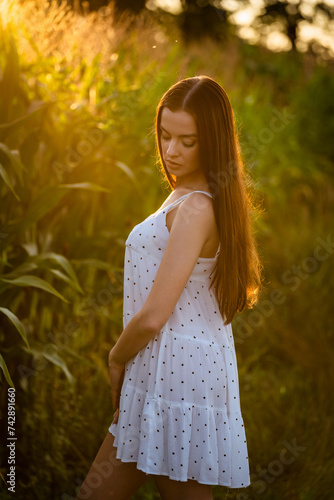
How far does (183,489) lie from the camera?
→ 166cm

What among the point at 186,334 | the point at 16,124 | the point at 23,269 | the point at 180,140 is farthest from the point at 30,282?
the point at 180,140

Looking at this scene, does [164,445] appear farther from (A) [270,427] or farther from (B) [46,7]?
(A) [270,427]

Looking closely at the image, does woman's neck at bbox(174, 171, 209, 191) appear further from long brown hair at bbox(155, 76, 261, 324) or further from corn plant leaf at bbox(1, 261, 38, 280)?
corn plant leaf at bbox(1, 261, 38, 280)

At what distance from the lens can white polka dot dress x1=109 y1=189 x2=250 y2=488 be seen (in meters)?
1.63

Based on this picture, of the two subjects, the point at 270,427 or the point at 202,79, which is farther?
the point at 270,427

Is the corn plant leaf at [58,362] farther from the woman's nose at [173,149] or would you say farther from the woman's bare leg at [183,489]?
the woman's nose at [173,149]

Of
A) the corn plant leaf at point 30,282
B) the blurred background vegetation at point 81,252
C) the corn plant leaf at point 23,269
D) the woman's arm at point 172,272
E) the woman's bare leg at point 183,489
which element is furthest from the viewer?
the blurred background vegetation at point 81,252

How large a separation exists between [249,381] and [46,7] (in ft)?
8.35

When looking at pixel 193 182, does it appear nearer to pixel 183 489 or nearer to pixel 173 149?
pixel 173 149

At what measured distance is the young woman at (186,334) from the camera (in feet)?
5.33

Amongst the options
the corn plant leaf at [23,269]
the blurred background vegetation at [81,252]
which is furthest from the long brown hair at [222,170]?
the corn plant leaf at [23,269]

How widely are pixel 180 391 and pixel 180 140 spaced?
0.68 metres

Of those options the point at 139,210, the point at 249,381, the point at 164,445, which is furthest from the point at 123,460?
the point at 249,381

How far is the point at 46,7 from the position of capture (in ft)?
7.92
